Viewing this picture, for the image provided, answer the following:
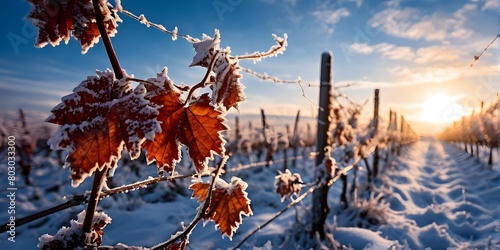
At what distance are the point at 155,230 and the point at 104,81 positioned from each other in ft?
16.3

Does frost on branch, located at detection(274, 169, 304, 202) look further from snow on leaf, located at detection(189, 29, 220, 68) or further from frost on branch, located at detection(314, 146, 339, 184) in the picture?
snow on leaf, located at detection(189, 29, 220, 68)

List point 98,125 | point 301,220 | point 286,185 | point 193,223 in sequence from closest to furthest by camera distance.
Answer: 1. point 98,125
2. point 193,223
3. point 286,185
4. point 301,220

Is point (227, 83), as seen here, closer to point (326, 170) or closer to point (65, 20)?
point (65, 20)

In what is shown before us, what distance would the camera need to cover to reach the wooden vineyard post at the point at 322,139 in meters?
4.07

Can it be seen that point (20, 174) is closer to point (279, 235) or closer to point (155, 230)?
point (155, 230)

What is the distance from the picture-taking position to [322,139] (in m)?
4.16

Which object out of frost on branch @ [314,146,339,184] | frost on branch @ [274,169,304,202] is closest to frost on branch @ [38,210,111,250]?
frost on branch @ [274,169,304,202]

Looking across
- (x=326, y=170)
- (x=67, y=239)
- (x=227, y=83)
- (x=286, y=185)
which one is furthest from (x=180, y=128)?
(x=326, y=170)

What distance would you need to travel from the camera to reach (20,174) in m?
9.84

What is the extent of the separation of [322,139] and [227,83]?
3.58 meters

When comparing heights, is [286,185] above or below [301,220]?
above

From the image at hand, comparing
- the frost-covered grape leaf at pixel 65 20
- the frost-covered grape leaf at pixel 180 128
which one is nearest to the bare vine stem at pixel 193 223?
the frost-covered grape leaf at pixel 180 128

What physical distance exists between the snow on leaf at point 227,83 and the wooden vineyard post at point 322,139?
11.2ft

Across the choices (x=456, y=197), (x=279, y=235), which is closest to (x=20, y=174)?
(x=279, y=235)
